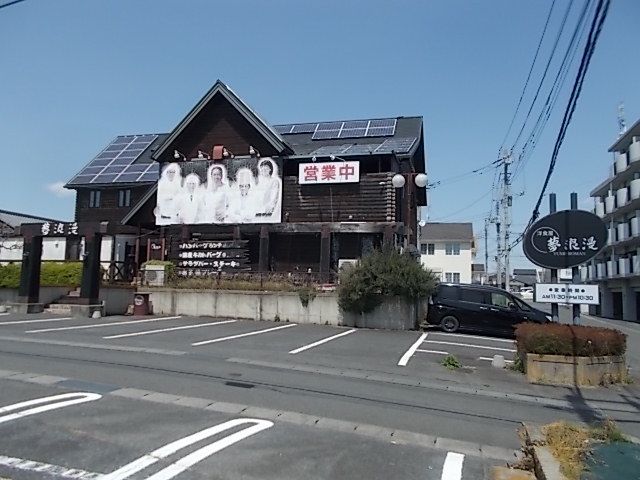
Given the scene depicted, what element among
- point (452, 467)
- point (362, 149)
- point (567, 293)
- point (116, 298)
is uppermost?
point (362, 149)

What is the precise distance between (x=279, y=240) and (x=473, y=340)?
12122 millimetres

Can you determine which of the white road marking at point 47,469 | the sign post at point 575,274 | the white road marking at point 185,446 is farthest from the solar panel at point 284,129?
the white road marking at point 47,469

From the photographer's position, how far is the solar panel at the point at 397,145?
2467 centimetres

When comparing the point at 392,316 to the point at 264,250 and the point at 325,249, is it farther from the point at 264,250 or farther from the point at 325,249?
the point at 264,250

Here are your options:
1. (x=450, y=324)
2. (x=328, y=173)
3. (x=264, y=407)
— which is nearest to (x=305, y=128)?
(x=328, y=173)

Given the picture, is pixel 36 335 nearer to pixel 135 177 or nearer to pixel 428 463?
pixel 428 463

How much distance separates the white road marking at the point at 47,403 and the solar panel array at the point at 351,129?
2238 centimetres

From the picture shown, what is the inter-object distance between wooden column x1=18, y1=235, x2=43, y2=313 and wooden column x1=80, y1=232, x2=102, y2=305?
6.64ft

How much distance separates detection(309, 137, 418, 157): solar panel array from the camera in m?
24.8

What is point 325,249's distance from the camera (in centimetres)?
2425

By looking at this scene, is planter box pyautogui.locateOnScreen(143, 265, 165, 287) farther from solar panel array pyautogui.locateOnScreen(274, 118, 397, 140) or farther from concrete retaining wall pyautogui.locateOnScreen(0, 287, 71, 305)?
solar panel array pyautogui.locateOnScreen(274, 118, 397, 140)

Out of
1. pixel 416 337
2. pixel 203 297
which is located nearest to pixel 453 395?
pixel 416 337

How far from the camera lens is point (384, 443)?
5.95 metres

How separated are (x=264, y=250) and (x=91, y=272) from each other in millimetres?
7863
